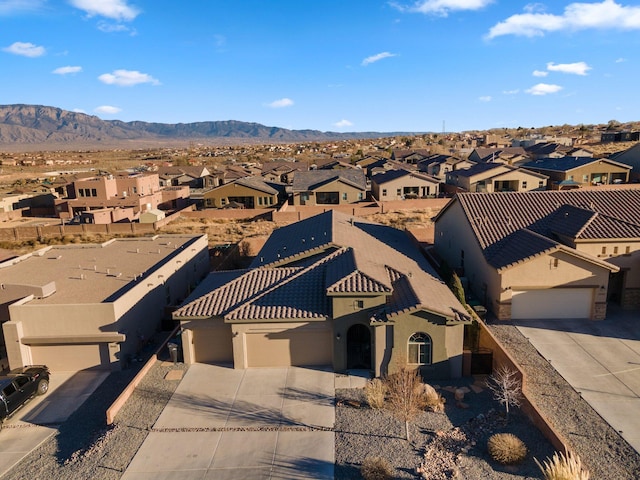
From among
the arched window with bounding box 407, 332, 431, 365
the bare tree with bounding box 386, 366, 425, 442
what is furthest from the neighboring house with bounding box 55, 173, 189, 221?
the bare tree with bounding box 386, 366, 425, 442

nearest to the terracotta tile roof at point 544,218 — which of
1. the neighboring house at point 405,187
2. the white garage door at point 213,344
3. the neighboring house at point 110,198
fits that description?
the white garage door at point 213,344

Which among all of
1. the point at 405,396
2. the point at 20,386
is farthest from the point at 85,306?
the point at 405,396

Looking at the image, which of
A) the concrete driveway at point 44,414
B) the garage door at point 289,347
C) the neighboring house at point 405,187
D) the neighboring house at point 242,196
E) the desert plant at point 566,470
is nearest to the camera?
the desert plant at point 566,470

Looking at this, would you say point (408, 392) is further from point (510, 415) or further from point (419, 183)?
point (419, 183)

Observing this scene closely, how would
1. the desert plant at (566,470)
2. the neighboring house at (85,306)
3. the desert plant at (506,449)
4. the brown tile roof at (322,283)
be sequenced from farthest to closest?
the neighboring house at (85,306), the brown tile roof at (322,283), the desert plant at (506,449), the desert plant at (566,470)

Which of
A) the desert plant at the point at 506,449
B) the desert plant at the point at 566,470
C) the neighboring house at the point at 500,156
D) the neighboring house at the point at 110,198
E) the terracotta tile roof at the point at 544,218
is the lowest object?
the desert plant at the point at 506,449

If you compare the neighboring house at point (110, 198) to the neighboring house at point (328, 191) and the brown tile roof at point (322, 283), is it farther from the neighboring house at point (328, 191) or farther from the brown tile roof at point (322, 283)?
the brown tile roof at point (322, 283)

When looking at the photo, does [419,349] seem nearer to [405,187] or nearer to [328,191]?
[328,191]

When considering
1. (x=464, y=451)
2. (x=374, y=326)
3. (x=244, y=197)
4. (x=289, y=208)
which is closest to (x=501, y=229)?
(x=374, y=326)
